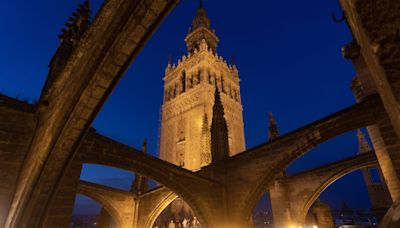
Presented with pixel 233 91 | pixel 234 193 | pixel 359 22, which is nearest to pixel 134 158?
pixel 234 193

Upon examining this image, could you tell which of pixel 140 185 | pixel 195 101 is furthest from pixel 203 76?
pixel 140 185

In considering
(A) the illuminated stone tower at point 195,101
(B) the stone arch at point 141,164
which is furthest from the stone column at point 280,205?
(A) the illuminated stone tower at point 195,101

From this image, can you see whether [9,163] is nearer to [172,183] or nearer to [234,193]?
[172,183]

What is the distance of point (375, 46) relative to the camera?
1127 millimetres

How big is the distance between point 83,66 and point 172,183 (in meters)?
5.81

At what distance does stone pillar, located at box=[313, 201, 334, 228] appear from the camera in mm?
12782

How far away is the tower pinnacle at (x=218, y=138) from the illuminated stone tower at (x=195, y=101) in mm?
14901

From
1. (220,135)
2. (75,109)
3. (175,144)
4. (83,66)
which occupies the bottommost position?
(75,109)

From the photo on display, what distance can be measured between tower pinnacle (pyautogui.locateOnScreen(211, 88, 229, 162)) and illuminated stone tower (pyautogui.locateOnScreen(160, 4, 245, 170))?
14901 millimetres

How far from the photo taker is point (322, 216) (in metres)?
13.1

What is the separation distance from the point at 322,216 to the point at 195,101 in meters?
19.4

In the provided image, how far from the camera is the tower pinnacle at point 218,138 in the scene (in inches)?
372

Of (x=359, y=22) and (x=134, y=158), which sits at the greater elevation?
(x=134, y=158)

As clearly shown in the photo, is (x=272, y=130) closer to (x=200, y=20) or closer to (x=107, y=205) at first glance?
(x=107, y=205)
